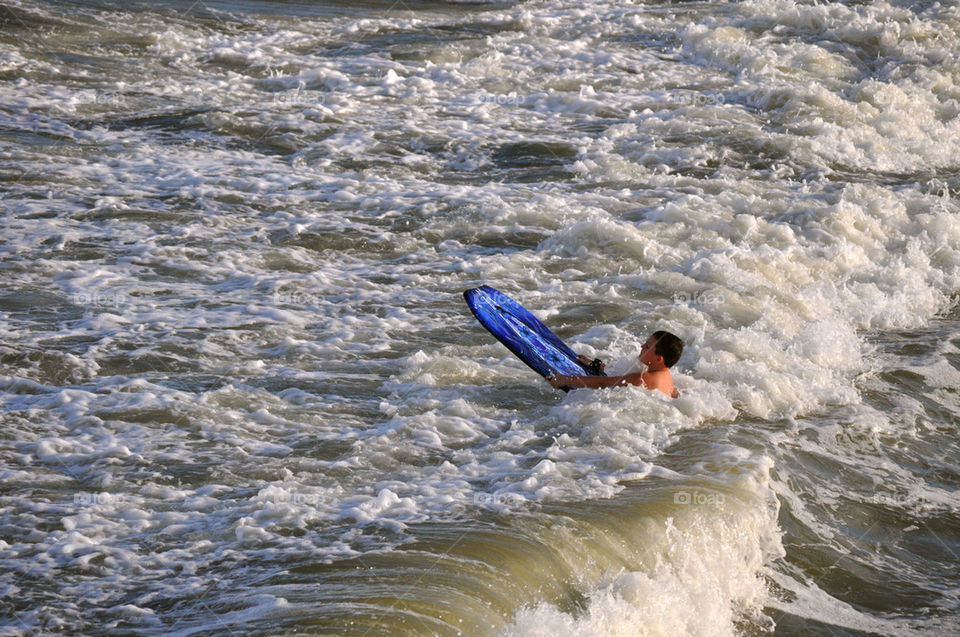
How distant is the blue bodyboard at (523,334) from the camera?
7.05m

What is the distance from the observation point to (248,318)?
26.1 ft

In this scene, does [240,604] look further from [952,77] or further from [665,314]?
[952,77]

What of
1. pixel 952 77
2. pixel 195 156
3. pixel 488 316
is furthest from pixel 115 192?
pixel 952 77

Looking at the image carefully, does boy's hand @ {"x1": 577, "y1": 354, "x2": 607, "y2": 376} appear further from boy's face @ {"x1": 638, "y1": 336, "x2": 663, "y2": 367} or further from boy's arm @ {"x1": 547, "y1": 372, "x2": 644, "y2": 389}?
boy's face @ {"x1": 638, "y1": 336, "x2": 663, "y2": 367}

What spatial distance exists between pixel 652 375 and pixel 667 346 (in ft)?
0.76

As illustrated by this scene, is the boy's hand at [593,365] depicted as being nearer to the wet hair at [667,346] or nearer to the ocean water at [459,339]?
the ocean water at [459,339]

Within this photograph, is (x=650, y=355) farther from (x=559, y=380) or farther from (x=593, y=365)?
(x=559, y=380)

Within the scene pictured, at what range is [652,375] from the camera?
22.1 ft

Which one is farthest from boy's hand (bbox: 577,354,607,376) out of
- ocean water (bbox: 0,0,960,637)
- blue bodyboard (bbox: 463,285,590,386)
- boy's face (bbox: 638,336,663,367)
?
boy's face (bbox: 638,336,663,367)

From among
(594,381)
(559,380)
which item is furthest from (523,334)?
(594,381)

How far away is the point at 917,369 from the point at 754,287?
144 cm

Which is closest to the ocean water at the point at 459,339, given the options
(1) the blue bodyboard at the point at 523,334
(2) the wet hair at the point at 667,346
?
(1) the blue bodyboard at the point at 523,334

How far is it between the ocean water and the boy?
10 cm

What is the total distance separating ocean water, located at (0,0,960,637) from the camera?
5086 millimetres
